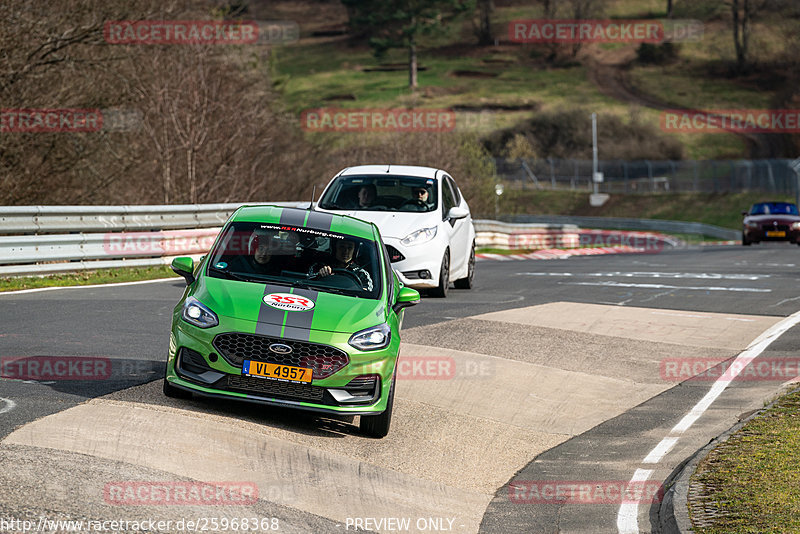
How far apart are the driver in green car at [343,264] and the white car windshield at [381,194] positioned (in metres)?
6.03

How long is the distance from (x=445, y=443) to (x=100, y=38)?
20.3m

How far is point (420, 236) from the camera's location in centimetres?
1502

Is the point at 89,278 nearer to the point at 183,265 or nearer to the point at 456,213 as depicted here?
the point at 456,213

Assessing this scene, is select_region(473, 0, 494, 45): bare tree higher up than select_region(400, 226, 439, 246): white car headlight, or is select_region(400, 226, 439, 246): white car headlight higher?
select_region(400, 226, 439, 246): white car headlight

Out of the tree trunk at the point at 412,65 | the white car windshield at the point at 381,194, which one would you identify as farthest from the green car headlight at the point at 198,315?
the tree trunk at the point at 412,65

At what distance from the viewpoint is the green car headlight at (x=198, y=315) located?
8.10 metres

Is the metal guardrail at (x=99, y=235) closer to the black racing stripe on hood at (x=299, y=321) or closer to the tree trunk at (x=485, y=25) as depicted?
the black racing stripe on hood at (x=299, y=321)

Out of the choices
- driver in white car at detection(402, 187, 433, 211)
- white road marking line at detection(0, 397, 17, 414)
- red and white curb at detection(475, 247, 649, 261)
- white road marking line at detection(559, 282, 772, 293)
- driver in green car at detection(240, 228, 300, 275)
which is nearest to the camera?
white road marking line at detection(0, 397, 17, 414)

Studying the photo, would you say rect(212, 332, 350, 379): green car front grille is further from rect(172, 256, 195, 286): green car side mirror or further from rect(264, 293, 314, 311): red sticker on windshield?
rect(172, 256, 195, 286): green car side mirror

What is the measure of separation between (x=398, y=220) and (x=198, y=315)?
23.6 feet

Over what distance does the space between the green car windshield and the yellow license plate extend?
929 millimetres

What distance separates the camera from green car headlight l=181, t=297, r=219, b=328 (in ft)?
26.6

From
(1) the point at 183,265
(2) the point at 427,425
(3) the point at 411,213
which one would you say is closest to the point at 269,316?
(1) the point at 183,265

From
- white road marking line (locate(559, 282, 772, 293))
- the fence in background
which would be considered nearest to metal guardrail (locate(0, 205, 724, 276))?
white road marking line (locate(559, 282, 772, 293))
